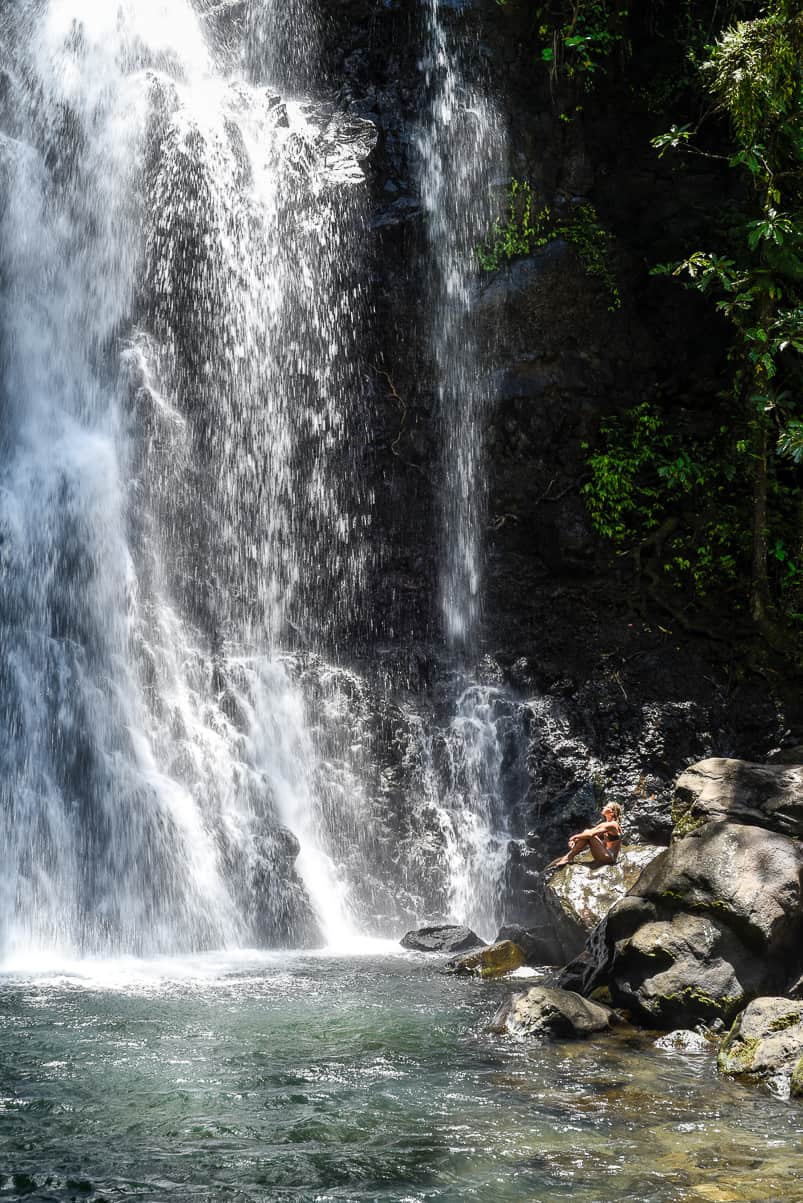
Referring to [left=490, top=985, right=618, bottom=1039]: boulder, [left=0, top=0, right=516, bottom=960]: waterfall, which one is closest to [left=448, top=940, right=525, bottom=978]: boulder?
[left=490, top=985, right=618, bottom=1039]: boulder

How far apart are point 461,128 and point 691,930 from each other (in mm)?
13240

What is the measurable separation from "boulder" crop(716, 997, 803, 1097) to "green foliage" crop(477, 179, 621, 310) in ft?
38.7

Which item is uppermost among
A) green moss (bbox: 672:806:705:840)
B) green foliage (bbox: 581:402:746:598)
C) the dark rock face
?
green foliage (bbox: 581:402:746:598)

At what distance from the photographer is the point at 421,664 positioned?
47.9ft

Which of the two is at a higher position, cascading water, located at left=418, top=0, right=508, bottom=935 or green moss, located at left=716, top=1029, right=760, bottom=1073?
cascading water, located at left=418, top=0, right=508, bottom=935

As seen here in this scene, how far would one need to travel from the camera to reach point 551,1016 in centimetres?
715

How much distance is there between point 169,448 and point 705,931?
410 inches

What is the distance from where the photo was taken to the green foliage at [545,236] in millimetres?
15906

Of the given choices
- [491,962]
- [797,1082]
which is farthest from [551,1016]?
[491,962]

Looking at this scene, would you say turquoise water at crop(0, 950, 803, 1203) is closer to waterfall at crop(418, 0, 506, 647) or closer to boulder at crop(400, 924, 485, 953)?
boulder at crop(400, 924, 485, 953)

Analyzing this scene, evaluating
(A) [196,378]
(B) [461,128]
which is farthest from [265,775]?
(B) [461,128]

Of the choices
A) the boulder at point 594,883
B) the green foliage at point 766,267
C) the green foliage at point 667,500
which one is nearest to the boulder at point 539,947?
the boulder at point 594,883

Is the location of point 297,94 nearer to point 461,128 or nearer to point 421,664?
point 461,128

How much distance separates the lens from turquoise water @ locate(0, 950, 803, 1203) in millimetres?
4508
